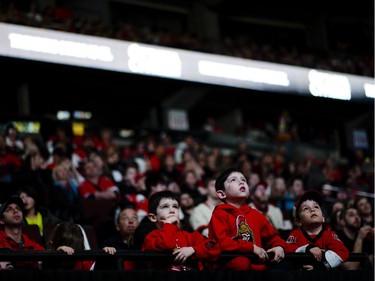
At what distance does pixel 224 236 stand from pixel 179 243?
1.19 feet

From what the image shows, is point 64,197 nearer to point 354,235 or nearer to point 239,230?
point 354,235

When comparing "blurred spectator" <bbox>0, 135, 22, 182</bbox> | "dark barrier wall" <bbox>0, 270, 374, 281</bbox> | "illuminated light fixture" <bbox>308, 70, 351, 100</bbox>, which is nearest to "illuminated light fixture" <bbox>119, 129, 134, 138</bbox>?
"illuminated light fixture" <bbox>308, 70, 351, 100</bbox>

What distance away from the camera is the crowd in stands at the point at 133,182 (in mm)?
9117

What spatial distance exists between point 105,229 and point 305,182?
5570 millimetres

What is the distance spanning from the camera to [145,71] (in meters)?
15.9

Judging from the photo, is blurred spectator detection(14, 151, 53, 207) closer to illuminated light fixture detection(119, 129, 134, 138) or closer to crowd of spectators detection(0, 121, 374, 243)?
crowd of spectators detection(0, 121, 374, 243)

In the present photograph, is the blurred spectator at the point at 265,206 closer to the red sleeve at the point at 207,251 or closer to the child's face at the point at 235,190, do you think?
the child's face at the point at 235,190

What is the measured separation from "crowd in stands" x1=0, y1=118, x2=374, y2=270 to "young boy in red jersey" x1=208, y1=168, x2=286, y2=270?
0.93m

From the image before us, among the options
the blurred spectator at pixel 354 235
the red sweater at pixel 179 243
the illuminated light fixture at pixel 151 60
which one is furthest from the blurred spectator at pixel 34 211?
the illuminated light fixture at pixel 151 60

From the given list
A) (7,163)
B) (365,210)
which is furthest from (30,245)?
(365,210)

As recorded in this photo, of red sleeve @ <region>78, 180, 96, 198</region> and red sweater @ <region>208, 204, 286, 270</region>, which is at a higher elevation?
red sleeve @ <region>78, 180, 96, 198</region>

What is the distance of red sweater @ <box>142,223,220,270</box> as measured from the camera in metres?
5.18

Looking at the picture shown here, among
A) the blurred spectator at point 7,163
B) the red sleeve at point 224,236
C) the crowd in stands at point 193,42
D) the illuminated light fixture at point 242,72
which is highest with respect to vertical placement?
the crowd in stands at point 193,42

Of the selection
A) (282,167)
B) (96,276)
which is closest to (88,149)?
(282,167)
